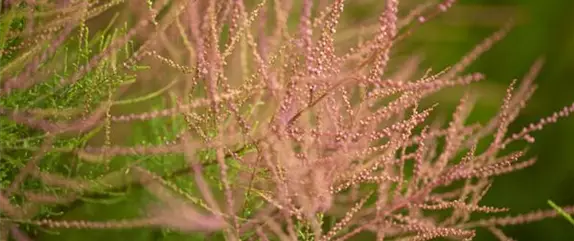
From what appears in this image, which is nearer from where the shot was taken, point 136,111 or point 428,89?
point 428,89

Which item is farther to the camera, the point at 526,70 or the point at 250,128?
the point at 526,70

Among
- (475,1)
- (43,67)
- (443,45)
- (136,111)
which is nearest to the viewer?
(43,67)

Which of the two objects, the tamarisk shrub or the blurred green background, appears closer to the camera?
the tamarisk shrub

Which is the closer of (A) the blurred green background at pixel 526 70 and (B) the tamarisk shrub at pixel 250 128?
(B) the tamarisk shrub at pixel 250 128

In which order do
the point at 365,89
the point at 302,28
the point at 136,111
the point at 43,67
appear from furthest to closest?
the point at 136,111 → the point at 43,67 → the point at 365,89 → the point at 302,28

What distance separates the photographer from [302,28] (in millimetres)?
827

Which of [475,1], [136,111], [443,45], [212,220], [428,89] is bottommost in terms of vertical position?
[212,220]

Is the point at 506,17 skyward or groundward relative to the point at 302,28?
skyward

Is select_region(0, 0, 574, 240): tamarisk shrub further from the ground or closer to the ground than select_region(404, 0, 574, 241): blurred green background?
closer to the ground

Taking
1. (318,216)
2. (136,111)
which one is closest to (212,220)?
(318,216)

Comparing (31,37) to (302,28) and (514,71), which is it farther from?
(514,71)

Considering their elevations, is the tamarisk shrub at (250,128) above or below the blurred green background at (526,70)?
below

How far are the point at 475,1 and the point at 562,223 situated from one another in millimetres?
488

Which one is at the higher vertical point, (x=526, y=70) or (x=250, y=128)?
(x=526, y=70)
